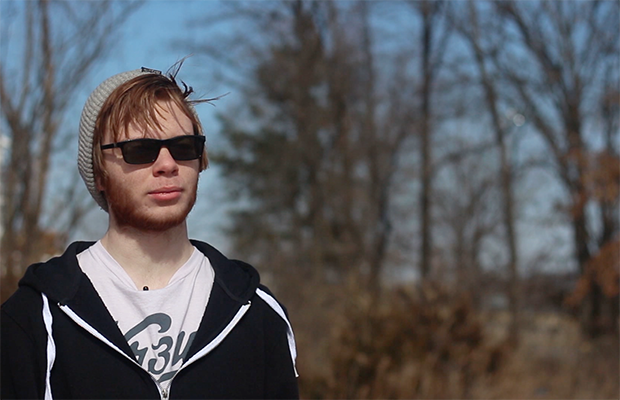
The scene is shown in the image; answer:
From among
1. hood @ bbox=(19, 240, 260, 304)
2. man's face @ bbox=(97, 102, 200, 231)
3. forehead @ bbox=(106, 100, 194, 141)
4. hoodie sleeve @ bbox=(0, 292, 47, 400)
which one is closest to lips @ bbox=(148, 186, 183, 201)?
man's face @ bbox=(97, 102, 200, 231)

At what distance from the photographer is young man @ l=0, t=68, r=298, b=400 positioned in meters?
1.80

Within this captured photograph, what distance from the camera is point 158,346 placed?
189 cm

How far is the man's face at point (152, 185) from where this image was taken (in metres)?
1.92

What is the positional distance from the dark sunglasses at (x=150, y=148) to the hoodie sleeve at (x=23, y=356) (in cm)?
42

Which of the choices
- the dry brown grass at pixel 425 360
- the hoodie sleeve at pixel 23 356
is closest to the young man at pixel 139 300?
the hoodie sleeve at pixel 23 356

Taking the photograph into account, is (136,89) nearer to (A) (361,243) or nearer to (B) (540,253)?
(A) (361,243)

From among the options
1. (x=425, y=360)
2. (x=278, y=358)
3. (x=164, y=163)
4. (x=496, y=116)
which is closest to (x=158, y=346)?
(x=278, y=358)

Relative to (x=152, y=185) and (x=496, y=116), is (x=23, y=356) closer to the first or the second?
(x=152, y=185)

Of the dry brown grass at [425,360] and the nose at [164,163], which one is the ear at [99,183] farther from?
the dry brown grass at [425,360]

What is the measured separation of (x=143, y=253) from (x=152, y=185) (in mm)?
179

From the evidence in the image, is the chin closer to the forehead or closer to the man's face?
the man's face

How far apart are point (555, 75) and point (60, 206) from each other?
9.35m

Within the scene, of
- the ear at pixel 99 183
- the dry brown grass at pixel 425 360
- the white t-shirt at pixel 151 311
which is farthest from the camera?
the dry brown grass at pixel 425 360

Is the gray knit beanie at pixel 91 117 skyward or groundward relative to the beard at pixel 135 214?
skyward
